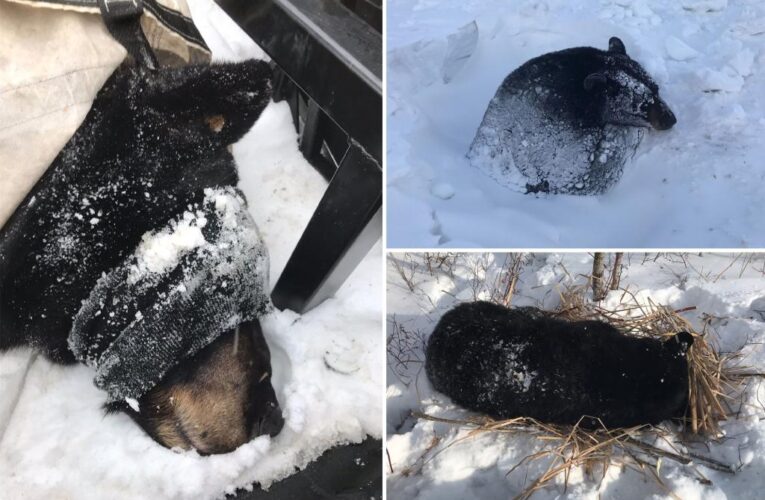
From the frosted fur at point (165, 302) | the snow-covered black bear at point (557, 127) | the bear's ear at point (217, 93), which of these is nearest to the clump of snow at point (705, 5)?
the snow-covered black bear at point (557, 127)

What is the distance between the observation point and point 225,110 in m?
1.73

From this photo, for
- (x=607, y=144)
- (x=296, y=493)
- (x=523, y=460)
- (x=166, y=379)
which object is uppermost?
(x=607, y=144)

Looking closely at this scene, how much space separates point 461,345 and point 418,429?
11.4 inches

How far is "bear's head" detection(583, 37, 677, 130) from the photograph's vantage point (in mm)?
2420

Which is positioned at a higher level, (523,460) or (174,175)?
(174,175)

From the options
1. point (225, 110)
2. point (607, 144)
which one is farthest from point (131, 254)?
point (607, 144)

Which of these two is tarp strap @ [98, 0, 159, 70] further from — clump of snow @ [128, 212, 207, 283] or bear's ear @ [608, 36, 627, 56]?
bear's ear @ [608, 36, 627, 56]

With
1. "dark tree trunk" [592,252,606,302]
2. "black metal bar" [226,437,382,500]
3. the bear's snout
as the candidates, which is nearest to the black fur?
"black metal bar" [226,437,382,500]

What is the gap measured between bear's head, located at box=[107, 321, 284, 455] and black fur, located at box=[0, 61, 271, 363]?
0.36m

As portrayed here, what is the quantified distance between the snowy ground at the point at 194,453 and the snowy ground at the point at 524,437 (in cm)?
35

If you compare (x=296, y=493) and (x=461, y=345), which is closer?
(x=461, y=345)

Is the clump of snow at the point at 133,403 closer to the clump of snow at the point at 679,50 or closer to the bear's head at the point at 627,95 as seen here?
the bear's head at the point at 627,95

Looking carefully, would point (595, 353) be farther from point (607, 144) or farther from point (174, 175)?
point (174, 175)

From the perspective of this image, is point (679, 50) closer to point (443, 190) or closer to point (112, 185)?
point (443, 190)
